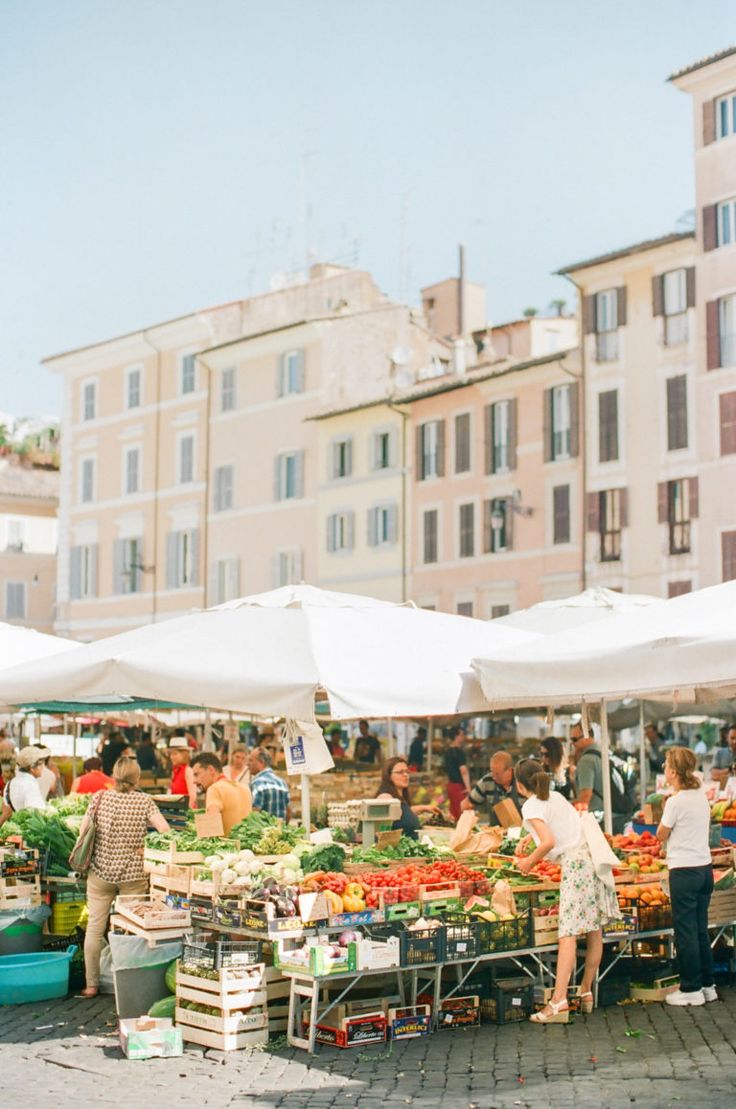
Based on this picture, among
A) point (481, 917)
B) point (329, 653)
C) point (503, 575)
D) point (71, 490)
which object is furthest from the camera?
point (71, 490)

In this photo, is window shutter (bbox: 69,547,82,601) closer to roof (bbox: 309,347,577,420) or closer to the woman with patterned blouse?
roof (bbox: 309,347,577,420)

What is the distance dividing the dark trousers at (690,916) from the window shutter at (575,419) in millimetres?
28736

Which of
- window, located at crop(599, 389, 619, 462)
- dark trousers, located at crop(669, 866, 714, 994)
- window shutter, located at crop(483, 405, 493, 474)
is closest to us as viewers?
dark trousers, located at crop(669, 866, 714, 994)

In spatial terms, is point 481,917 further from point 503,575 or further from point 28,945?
point 503,575

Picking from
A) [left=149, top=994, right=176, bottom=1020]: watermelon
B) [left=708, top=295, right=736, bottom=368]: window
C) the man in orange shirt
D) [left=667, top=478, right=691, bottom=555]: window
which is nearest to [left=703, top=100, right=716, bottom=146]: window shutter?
[left=708, top=295, right=736, bottom=368]: window

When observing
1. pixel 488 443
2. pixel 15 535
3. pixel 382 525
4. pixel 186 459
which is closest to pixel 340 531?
pixel 382 525

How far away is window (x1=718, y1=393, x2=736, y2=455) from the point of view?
33.8 metres

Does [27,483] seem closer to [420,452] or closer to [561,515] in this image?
[420,452]

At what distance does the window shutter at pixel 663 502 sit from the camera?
35.2 meters

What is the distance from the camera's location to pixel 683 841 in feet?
30.9

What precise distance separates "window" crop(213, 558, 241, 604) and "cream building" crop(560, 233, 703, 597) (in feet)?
44.7

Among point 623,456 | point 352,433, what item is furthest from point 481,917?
point 352,433

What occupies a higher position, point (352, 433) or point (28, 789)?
point (352, 433)

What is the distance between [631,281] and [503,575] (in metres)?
8.30
